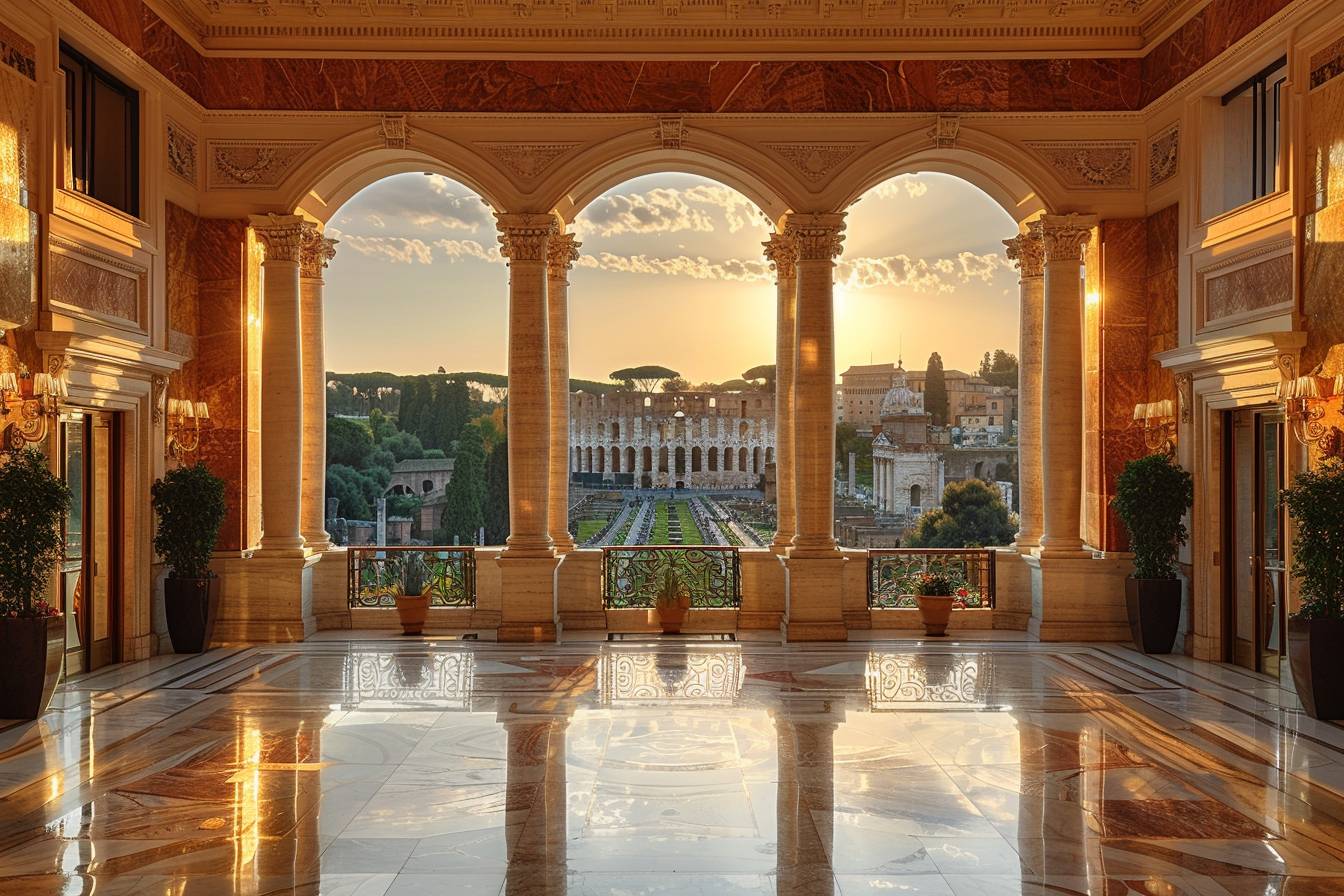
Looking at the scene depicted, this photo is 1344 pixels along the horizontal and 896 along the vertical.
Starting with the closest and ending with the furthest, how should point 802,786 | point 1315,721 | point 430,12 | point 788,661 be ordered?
1. point 802,786
2. point 1315,721
3. point 788,661
4. point 430,12

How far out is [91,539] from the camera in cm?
1062

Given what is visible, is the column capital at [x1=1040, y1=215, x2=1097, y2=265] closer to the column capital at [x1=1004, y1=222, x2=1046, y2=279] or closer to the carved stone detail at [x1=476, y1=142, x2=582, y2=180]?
the column capital at [x1=1004, y1=222, x2=1046, y2=279]

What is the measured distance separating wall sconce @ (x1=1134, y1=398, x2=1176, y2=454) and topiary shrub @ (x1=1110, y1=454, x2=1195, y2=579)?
37 centimetres

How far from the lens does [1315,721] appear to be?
8.38 metres

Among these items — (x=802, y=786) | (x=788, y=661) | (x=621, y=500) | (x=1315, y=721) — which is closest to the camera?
(x=802, y=786)

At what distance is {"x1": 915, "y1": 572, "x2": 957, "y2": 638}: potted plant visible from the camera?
499 inches

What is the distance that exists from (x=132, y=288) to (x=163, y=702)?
14.6ft

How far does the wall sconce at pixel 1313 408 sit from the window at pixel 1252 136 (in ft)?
8.20

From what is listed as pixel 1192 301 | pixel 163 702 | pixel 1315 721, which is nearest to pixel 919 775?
pixel 1315 721

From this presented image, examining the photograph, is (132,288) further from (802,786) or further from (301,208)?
(802,786)

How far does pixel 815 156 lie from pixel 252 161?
6.62 m

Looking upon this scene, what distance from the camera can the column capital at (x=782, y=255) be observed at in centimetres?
1339

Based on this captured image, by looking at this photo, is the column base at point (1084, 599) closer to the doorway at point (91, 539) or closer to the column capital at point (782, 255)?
the column capital at point (782, 255)

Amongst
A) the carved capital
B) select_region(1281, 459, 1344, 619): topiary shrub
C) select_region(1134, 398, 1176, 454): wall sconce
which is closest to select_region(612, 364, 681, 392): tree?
the carved capital
